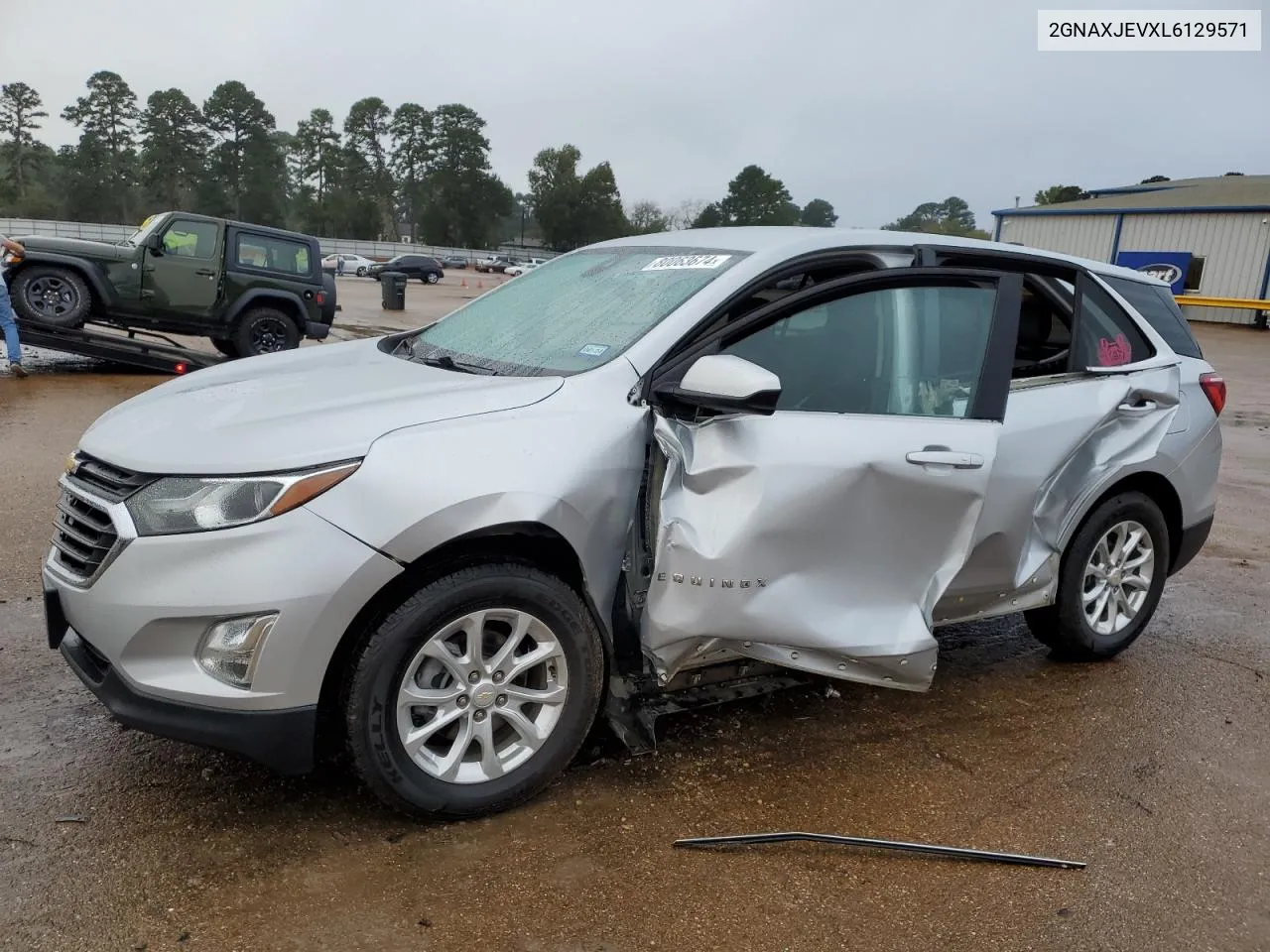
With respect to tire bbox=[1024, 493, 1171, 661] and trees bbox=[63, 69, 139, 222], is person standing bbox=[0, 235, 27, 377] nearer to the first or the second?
tire bbox=[1024, 493, 1171, 661]

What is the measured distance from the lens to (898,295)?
131 inches

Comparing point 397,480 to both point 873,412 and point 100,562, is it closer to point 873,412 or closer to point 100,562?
point 100,562

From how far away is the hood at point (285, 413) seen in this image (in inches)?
99.1

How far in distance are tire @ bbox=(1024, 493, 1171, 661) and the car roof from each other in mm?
1087

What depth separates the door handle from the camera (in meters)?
3.03

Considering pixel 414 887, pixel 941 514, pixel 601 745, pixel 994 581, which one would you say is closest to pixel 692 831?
pixel 601 745

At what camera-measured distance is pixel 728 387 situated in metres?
2.70

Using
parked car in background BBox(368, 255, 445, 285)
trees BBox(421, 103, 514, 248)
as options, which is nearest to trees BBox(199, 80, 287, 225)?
trees BBox(421, 103, 514, 248)

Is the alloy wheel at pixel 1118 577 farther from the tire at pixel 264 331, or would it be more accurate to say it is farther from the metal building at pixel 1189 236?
the metal building at pixel 1189 236

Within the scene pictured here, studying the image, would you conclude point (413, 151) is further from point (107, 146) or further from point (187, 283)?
point (187, 283)

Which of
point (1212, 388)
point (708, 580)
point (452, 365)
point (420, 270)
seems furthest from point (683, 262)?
point (420, 270)

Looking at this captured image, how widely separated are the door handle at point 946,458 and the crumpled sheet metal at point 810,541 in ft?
0.09

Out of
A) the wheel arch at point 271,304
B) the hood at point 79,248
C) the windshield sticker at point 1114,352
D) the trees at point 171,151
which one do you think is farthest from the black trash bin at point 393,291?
the trees at point 171,151

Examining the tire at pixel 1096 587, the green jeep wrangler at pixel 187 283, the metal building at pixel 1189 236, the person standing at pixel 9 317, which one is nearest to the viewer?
the tire at pixel 1096 587
